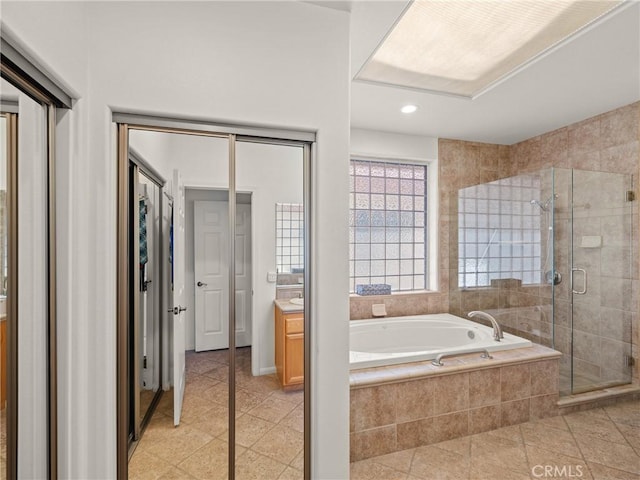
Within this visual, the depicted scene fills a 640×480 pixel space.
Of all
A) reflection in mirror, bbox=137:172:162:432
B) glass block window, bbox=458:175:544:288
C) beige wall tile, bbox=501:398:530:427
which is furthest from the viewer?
glass block window, bbox=458:175:544:288

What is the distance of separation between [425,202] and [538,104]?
1373 mm

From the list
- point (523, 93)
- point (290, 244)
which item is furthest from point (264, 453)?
point (523, 93)

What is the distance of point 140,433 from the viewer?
1.50 meters

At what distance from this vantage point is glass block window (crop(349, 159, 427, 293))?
3.60 m

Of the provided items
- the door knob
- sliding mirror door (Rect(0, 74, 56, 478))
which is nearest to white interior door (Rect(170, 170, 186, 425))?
the door knob

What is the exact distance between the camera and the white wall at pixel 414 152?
3500 mm

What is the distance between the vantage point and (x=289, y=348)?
1.67m

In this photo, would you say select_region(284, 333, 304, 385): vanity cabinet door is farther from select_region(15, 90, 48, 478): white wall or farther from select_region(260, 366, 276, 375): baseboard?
select_region(15, 90, 48, 478): white wall

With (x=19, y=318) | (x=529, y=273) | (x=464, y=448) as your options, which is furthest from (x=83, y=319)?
(x=529, y=273)

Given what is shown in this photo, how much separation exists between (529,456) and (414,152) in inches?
109

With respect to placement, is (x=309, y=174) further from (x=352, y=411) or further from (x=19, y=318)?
(x=352, y=411)

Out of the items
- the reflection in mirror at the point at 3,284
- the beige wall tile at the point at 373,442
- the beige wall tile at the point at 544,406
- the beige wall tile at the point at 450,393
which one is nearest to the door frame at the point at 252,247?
the reflection in mirror at the point at 3,284

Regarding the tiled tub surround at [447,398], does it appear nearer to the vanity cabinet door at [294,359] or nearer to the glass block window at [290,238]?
the vanity cabinet door at [294,359]

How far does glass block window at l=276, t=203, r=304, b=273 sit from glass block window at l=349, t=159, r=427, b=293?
1937 mm
